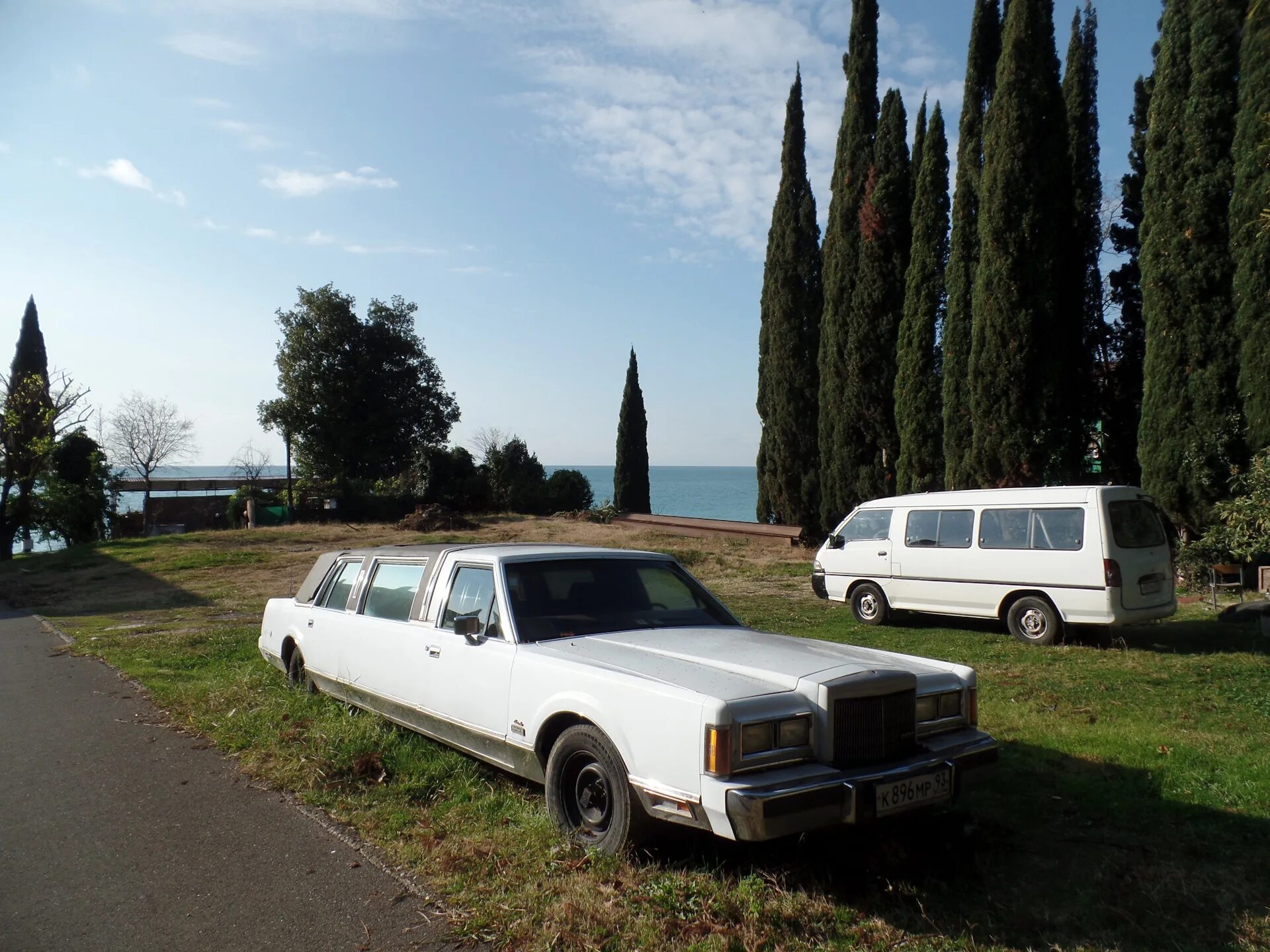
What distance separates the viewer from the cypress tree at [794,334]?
26.1m

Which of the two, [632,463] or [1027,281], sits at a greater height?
[1027,281]

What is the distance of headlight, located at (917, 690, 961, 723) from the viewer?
446 centimetres

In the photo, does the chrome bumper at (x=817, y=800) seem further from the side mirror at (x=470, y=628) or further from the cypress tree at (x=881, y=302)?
the cypress tree at (x=881, y=302)

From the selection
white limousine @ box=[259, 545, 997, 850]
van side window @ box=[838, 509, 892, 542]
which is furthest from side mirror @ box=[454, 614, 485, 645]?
van side window @ box=[838, 509, 892, 542]

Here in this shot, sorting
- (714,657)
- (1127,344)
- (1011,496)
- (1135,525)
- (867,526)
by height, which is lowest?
(714,657)

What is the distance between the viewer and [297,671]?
7.88 metres

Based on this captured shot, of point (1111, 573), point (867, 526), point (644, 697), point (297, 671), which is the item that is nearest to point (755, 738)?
point (644, 697)

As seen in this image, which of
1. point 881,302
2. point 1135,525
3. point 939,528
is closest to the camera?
point 1135,525

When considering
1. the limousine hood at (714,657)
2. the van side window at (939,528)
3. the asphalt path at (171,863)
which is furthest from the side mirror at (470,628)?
the van side window at (939,528)

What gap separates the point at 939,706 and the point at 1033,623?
699 cm

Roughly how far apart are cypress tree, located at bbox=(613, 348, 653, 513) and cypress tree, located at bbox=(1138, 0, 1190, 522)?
25235mm

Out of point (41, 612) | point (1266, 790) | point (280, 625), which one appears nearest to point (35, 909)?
point (280, 625)

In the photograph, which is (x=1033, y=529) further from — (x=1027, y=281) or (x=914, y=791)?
(x=1027, y=281)

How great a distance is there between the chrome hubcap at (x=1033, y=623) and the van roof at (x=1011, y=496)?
1.30 meters
